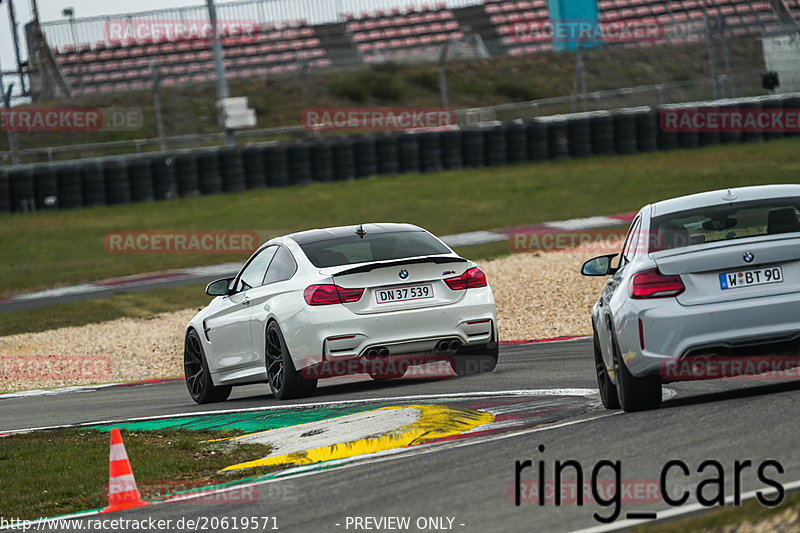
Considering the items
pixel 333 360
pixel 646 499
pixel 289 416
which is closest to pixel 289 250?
pixel 333 360

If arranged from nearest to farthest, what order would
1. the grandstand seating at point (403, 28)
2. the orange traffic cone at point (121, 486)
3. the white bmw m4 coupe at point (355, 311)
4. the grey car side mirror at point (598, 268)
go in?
the orange traffic cone at point (121, 486)
the grey car side mirror at point (598, 268)
the white bmw m4 coupe at point (355, 311)
the grandstand seating at point (403, 28)

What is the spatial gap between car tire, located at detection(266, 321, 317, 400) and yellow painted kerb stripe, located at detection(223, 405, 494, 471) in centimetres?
217

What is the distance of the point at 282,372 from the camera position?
432 inches

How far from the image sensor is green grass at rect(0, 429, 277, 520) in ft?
25.0

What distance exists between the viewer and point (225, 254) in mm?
28344

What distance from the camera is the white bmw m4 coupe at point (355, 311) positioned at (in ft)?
35.1

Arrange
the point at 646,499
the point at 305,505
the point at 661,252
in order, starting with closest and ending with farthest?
the point at 646,499 < the point at 305,505 < the point at 661,252

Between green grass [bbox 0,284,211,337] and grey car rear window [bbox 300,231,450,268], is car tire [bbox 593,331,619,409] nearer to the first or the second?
grey car rear window [bbox 300,231,450,268]

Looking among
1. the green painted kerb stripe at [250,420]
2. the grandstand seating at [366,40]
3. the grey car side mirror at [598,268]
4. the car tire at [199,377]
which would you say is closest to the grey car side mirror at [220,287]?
the car tire at [199,377]

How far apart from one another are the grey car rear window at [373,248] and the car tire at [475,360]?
85 centimetres

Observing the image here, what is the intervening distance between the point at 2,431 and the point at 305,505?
217 inches

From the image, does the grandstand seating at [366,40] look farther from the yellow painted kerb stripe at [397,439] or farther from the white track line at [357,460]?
the white track line at [357,460]

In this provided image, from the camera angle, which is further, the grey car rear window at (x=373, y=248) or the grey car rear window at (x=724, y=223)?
the grey car rear window at (x=373, y=248)

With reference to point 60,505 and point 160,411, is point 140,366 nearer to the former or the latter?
point 160,411
